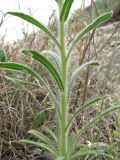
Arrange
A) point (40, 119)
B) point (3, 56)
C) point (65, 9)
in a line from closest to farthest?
point (65, 9), point (40, 119), point (3, 56)

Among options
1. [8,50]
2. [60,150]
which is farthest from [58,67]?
[8,50]

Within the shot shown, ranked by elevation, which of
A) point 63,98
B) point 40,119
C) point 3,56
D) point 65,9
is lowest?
point 40,119

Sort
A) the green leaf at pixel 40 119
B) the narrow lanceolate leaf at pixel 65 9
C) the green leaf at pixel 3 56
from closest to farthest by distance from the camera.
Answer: the narrow lanceolate leaf at pixel 65 9, the green leaf at pixel 40 119, the green leaf at pixel 3 56

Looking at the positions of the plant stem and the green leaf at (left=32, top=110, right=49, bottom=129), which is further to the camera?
the green leaf at (left=32, top=110, right=49, bottom=129)

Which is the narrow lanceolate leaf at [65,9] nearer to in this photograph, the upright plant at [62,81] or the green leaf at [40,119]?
the upright plant at [62,81]

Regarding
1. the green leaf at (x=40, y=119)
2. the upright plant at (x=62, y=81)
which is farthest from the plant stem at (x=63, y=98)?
the green leaf at (x=40, y=119)

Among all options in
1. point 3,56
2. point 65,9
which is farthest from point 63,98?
point 3,56

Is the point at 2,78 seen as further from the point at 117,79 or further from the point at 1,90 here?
the point at 117,79

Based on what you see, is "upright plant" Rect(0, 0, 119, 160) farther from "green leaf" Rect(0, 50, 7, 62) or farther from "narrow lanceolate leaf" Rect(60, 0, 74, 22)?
"green leaf" Rect(0, 50, 7, 62)

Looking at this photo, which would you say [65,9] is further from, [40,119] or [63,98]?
[40,119]

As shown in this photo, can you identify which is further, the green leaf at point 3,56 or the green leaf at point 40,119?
the green leaf at point 3,56

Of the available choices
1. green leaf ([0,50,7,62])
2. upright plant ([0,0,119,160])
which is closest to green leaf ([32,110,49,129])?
upright plant ([0,0,119,160])
